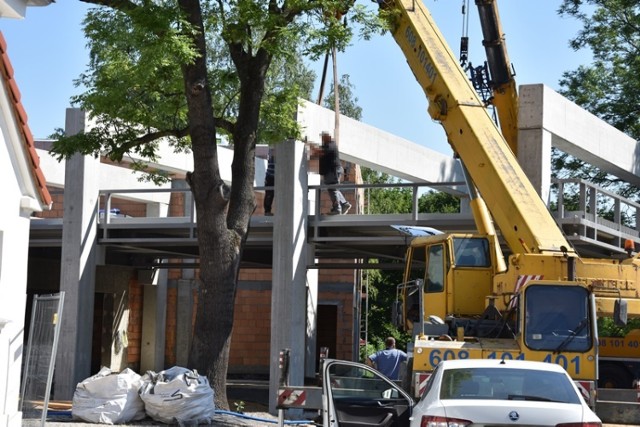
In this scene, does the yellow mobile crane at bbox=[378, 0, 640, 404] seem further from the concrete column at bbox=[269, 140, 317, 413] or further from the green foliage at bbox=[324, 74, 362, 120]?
the green foliage at bbox=[324, 74, 362, 120]

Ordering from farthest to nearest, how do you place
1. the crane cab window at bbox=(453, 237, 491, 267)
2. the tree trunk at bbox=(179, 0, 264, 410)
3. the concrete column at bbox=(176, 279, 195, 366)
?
1. the concrete column at bbox=(176, 279, 195, 366)
2. the tree trunk at bbox=(179, 0, 264, 410)
3. the crane cab window at bbox=(453, 237, 491, 267)

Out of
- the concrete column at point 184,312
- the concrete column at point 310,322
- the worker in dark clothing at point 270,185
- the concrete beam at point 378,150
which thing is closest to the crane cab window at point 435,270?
the concrete beam at point 378,150

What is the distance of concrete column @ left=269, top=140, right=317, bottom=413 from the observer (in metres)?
23.4

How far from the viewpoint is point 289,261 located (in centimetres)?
2350

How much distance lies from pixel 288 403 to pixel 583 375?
12.0ft

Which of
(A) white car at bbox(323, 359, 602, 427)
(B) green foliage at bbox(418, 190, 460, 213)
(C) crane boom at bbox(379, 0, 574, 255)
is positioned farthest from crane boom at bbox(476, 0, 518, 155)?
(B) green foliage at bbox(418, 190, 460, 213)

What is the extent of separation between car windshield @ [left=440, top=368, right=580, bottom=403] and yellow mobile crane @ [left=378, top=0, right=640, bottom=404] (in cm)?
365

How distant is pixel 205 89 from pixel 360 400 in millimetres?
7986

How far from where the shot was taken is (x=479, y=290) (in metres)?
17.7

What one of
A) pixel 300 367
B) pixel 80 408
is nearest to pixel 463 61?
pixel 300 367

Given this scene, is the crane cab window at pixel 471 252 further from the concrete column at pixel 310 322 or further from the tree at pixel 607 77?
the tree at pixel 607 77

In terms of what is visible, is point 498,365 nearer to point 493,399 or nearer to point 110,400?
point 493,399

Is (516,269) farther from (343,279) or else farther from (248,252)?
(343,279)

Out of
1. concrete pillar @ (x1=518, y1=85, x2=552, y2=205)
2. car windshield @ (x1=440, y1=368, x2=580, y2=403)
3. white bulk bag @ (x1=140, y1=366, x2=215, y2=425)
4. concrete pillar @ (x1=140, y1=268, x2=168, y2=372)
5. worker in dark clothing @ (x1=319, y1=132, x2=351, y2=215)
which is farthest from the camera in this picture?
concrete pillar @ (x1=140, y1=268, x2=168, y2=372)
